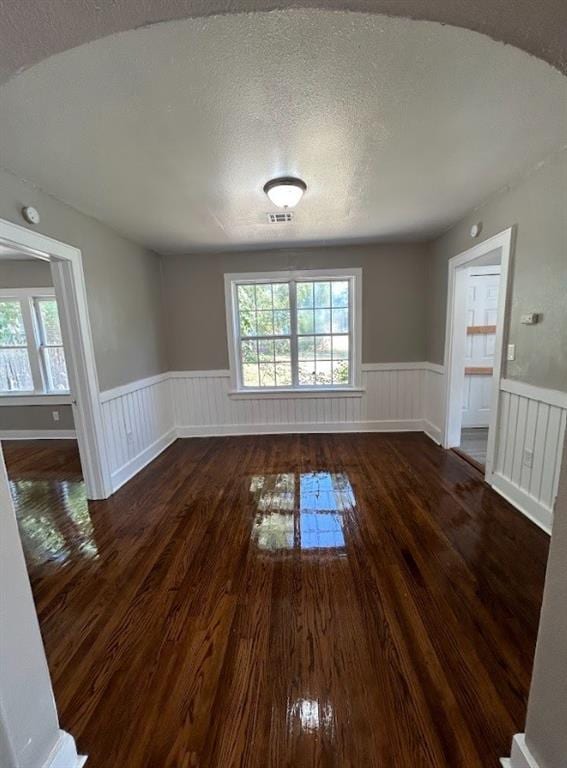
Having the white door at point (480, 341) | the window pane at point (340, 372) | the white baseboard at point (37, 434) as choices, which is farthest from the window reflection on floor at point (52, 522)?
the white door at point (480, 341)

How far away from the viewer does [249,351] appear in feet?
14.4

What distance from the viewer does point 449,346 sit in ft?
11.2

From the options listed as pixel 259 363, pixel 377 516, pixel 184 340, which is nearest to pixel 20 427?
pixel 184 340

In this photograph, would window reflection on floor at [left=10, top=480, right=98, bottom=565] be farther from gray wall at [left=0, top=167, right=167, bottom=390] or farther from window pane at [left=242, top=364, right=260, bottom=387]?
window pane at [left=242, top=364, right=260, bottom=387]

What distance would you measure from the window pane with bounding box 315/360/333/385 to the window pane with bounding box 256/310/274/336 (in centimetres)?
77

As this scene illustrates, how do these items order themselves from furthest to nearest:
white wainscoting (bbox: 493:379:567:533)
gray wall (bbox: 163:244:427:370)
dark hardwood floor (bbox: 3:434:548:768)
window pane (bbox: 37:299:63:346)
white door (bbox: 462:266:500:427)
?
→ window pane (bbox: 37:299:63:346) → white door (bbox: 462:266:500:427) → gray wall (bbox: 163:244:427:370) → white wainscoting (bbox: 493:379:567:533) → dark hardwood floor (bbox: 3:434:548:768)

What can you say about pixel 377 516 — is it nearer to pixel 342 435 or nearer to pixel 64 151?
pixel 342 435

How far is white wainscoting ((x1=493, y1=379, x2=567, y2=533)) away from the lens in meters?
2.09

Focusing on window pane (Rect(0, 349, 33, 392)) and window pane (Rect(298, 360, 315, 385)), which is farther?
window pane (Rect(0, 349, 33, 392))

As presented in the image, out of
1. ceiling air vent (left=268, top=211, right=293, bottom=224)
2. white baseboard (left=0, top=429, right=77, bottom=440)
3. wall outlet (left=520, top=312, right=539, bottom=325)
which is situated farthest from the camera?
white baseboard (left=0, top=429, right=77, bottom=440)

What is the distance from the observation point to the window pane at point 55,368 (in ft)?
14.8

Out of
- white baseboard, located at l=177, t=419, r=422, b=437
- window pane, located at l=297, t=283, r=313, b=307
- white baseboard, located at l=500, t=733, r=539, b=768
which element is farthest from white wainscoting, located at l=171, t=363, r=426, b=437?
white baseboard, located at l=500, t=733, r=539, b=768

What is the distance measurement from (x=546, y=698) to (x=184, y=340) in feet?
13.9

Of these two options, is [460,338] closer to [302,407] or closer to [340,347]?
[340,347]
